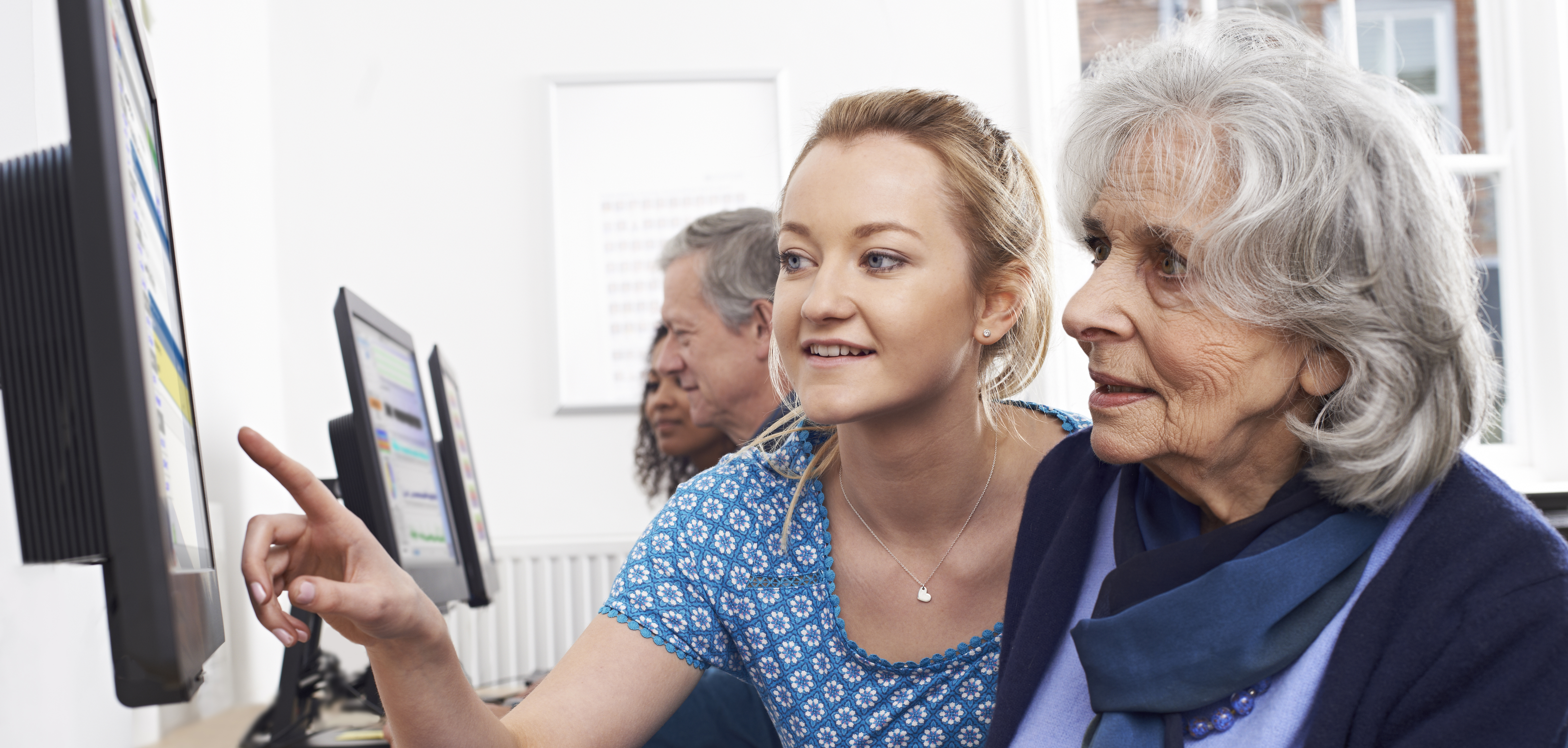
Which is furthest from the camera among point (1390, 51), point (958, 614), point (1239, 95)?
point (1390, 51)

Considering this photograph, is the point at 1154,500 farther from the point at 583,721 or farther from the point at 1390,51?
the point at 1390,51

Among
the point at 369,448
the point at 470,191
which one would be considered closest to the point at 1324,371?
the point at 369,448

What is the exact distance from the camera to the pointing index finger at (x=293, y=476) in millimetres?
631

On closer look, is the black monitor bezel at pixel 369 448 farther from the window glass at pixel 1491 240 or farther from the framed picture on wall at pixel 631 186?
the window glass at pixel 1491 240

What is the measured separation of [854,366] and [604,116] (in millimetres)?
2292

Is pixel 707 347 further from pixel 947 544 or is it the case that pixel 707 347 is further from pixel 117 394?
pixel 117 394

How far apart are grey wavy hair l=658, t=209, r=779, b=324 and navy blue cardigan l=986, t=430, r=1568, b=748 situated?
1.38 metres

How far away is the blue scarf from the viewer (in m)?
0.81

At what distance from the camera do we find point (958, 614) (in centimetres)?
125

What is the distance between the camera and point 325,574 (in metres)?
0.78

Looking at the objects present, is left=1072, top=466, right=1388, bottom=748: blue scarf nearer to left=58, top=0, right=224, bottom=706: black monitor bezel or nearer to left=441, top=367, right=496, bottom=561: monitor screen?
left=58, top=0, right=224, bottom=706: black monitor bezel

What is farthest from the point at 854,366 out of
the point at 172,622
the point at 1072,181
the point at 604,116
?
the point at 604,116

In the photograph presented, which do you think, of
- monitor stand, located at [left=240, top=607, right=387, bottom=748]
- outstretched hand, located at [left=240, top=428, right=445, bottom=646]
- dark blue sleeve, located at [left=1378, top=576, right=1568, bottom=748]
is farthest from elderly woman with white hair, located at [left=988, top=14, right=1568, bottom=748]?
monitor stand, located at [left=240, top=607, right=387, bottom=748]

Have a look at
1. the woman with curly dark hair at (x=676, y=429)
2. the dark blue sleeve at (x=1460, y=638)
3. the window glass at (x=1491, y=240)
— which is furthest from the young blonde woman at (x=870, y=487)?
the window glass at (x=1491, y=240)
